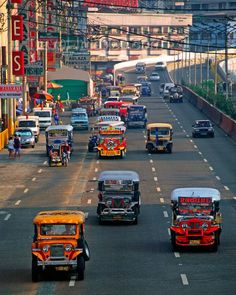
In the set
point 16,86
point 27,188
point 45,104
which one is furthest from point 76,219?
point 45,104

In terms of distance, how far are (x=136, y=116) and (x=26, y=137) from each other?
849 inches

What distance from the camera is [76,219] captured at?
128 feet

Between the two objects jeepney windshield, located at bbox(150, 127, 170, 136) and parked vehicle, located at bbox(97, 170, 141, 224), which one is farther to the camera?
jeepney windshield, located at bbox(150, 127, 170, 136)

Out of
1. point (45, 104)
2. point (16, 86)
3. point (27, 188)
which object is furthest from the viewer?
point (45, 104)

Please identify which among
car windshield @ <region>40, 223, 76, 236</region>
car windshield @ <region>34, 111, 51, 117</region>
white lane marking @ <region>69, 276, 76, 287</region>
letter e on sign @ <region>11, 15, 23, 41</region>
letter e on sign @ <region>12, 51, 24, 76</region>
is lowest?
white lane marking @ <region>69, 276, 76, 287</region>

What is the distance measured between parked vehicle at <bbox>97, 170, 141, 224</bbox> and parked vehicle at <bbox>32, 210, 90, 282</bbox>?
1263 centimetres

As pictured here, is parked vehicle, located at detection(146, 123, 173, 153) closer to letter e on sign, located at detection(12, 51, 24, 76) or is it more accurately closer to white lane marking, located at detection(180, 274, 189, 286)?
letter e on sign, located at detection(12, 51, 24, 76)

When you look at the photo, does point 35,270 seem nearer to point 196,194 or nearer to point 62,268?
point 62,268

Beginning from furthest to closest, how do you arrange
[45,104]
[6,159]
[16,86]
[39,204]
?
1. [45,104]
2. [16,86]
3. [6,159]
4. [39,204]

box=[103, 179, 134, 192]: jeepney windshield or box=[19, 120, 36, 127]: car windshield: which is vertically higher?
box=[103, 179, 134, 192]: jeepney windshield

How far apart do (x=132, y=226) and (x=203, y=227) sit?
805 centimetres

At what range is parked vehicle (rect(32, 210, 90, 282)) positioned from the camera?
125ft

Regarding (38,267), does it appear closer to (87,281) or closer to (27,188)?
(87,281)

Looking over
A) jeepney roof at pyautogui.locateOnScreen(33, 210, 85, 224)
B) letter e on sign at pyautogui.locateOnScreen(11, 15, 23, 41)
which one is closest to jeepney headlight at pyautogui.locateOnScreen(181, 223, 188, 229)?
jeepney roof at pyautogui.locateOnScreen(33, 210, 85, 224)
